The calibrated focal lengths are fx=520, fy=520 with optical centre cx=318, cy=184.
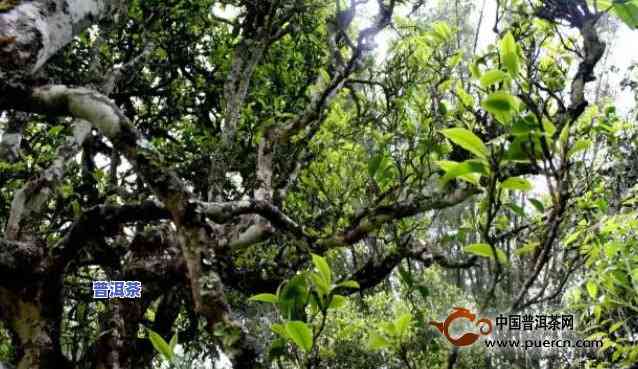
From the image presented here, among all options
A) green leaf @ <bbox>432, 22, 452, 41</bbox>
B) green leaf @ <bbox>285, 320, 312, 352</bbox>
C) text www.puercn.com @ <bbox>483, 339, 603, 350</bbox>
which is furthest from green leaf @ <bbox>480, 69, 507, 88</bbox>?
green leaf @ <bbox>432, 22, 452, 41</bbox>

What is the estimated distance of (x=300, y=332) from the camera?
119cm

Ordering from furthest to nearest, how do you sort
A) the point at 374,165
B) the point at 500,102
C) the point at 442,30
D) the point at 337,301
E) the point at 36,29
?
the point at 442,30
the point at 374,165
the point at 36,29
the point at 337,301
the point at 500,102

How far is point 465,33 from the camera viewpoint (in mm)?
14984

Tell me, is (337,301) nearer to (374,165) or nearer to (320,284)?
(320,284)

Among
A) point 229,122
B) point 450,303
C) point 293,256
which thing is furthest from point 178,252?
point 450,303

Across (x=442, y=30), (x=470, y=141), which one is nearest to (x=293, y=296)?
(x=470, y=141)

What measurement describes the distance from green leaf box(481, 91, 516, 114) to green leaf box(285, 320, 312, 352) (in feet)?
2.07

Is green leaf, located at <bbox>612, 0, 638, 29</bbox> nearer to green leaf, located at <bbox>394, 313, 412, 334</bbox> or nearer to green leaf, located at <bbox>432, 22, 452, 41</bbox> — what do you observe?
green leaf, located at <bbox>394, 313, 412, 334</bbox>

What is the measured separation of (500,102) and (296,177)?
14.1 ft

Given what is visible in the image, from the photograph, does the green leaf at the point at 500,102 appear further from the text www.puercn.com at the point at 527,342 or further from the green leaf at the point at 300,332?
the text www.puercn.com at the point at 527,342

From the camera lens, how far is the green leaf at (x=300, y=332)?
1.17 meters

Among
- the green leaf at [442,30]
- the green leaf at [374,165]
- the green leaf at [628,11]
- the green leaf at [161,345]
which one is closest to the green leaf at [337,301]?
the green leaf at [161,345]

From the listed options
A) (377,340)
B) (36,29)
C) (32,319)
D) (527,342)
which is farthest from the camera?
(527,342)

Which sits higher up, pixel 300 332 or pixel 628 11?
pixel 628 11
